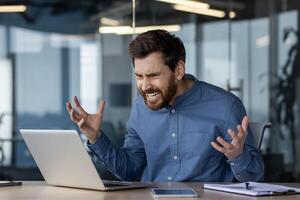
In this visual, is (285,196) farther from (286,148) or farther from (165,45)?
(286,148)

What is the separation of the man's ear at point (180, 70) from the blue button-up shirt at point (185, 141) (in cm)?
12

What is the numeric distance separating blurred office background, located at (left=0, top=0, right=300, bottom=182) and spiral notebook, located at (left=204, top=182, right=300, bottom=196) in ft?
16.4

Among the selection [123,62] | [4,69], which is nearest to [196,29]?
[123,62]

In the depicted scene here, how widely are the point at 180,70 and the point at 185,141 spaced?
304mm

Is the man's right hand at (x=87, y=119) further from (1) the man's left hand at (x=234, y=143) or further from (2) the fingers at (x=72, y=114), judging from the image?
(1) the man's left hand at (x=234, y=143)

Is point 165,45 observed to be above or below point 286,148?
above

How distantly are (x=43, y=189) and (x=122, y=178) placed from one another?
482mm

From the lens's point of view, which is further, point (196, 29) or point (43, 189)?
point (196, 29)

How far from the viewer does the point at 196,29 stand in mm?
7934

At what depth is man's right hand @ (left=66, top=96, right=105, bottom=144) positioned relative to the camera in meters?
2.93

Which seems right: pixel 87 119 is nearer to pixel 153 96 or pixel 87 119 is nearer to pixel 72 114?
pixel 72 114

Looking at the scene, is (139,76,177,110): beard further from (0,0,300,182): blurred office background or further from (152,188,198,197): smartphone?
(0,0,300,182): blurred office background

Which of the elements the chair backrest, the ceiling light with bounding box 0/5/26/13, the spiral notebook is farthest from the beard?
the ceiling light with bounding box 0/5/26/13

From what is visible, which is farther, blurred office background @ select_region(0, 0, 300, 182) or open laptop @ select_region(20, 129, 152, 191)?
blurred office background @ select_region(0, 0, 300, 182)
